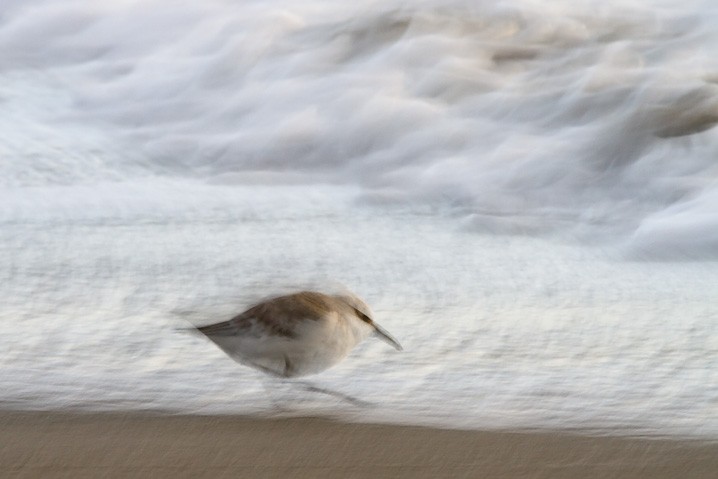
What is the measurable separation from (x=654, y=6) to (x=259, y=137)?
2315 millimetres

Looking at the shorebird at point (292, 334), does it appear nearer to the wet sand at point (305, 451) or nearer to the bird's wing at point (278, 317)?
the bird's wing at point (278, 317)

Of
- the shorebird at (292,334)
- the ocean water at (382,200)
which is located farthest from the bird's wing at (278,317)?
the ocean water at (382,200)

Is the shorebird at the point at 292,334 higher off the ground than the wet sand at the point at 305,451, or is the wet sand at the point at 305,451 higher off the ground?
the shorebird at the point at 292,334

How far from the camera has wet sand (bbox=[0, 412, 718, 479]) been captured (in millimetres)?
1976

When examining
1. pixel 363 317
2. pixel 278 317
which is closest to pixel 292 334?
pixel 278 317

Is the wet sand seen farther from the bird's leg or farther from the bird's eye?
the bird's eye

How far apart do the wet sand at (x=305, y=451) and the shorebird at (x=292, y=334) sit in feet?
0.43

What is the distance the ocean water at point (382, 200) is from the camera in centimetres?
249

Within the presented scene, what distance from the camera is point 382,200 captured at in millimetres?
4496

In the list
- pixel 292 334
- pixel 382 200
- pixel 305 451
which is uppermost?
pixel 382 200

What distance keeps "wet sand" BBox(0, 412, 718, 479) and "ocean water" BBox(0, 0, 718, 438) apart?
79 mm

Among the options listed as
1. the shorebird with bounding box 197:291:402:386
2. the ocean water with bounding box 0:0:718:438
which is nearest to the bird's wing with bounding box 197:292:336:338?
the shorebird with bounding box 197:291:402:386

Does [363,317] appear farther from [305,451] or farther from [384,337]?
[305,451]

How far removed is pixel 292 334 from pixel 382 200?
2.29 metres
